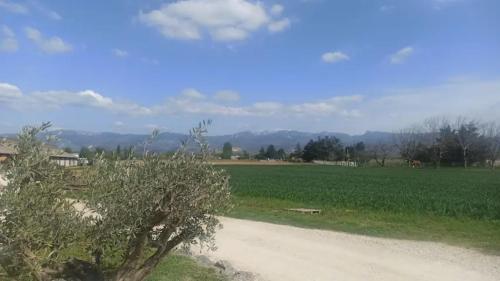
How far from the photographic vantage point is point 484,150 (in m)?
110

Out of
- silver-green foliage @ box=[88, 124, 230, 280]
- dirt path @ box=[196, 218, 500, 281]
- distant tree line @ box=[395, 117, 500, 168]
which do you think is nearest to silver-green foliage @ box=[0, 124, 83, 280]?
silver-green foliage @ box=[88, 124, 230, 280]

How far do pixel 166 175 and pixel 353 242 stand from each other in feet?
34.6

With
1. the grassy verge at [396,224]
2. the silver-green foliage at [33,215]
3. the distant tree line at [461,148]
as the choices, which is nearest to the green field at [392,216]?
the grassy verge at [396,224]

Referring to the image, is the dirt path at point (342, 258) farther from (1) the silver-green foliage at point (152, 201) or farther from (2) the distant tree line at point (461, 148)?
(2) the distant tree line at point (461, 148)

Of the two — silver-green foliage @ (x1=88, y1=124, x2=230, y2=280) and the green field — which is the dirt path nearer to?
the green field

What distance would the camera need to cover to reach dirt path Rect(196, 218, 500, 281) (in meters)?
11.1

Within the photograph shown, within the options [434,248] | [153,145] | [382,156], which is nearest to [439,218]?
[434,248]

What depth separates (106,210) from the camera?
19.8ft

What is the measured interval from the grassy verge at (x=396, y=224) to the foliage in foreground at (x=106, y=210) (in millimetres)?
8462

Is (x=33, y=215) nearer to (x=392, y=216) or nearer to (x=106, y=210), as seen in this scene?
(x=106, y=210)

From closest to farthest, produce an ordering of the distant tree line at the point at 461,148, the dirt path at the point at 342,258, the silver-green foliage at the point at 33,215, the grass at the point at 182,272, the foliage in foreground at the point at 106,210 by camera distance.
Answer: the silver-green foliage at the point at 33,215
the foliage in foreground at the point at 106,210
the grass at the point at 182,272
the dirt path at the point at 342,258
the distant tree line at the point at 461,148

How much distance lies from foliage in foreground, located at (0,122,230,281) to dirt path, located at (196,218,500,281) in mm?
4591

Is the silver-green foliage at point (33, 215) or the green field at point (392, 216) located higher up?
the silver-green foliage at point (33, 215)

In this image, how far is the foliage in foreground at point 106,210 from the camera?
5.75 m
